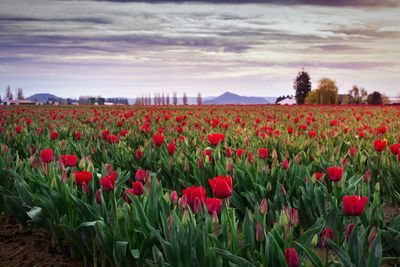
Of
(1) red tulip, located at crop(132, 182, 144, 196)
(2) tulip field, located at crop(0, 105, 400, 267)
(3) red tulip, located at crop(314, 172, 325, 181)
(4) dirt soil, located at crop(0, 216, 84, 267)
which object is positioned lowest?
(4) dirt soil, located at crop(0, 216, 84, 267)

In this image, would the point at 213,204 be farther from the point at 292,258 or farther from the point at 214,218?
the point at 292,258

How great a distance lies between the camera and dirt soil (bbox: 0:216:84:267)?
369cm

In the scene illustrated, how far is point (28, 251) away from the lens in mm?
3924

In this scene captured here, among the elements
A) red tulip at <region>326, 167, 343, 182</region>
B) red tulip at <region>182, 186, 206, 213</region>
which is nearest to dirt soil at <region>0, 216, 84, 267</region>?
red tulip at <region>182, 186, 206, 213</region>

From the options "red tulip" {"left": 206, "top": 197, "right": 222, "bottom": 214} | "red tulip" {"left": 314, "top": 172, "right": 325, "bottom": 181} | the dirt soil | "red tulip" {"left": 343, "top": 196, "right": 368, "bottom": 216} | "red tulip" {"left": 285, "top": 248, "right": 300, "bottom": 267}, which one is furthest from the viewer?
"red tulip" {"left": 314, "top": 172, "right": 325, "bottom": 181}

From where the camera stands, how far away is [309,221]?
13.1 feet

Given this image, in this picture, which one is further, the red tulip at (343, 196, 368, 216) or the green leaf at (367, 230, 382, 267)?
the red tulip at (343, 196, 368, 216)

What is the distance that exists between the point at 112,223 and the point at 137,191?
261 mm

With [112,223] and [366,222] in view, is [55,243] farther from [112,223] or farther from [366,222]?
[366,222]

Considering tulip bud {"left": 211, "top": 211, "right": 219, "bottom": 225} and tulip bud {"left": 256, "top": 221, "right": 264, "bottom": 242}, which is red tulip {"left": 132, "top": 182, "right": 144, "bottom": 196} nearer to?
tulip bud {"left": 211, "top": 211, "right": 219, "bottom": 225}

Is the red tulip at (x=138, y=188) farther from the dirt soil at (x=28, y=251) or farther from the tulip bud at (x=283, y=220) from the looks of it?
the tulip bud at (x=283, y=220)

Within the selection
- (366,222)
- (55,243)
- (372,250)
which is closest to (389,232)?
(366,222)

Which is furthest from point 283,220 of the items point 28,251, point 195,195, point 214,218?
point 28,251

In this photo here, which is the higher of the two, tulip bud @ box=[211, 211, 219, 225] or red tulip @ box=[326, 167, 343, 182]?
red tulip @ box=[326, 167, 343, 182]
